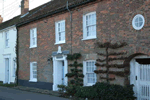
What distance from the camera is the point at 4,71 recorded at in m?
23.2

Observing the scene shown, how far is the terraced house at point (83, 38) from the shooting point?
10.2 m

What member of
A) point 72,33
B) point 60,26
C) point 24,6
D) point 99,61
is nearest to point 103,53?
point 99,61

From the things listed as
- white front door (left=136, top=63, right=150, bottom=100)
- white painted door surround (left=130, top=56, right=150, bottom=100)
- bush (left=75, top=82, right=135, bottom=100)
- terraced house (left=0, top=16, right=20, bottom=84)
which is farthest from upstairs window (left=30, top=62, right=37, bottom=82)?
white front door (left=136, top=63, right=150, bottom=100)

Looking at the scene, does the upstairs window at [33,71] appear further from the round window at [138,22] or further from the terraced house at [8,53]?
the round window at [138,22]

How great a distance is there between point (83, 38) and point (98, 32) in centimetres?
131

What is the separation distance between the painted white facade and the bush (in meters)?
11.7

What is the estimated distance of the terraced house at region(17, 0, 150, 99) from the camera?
1024 centimetres

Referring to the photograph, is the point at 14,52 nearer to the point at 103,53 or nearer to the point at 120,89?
the point at 103,53

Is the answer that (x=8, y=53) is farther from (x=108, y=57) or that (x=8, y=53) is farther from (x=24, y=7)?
(x=108, y=57)

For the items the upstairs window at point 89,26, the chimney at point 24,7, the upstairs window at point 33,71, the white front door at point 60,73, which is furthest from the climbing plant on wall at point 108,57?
the chimney at point 24,7

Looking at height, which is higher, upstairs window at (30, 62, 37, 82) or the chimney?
the chimney

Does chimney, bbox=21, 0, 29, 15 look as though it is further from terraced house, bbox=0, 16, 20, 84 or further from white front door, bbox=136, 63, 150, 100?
white front door, bbox=136, 63, 150, 100

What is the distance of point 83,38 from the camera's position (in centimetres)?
1324

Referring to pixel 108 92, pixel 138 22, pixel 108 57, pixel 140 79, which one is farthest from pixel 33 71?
pixel 138 22
